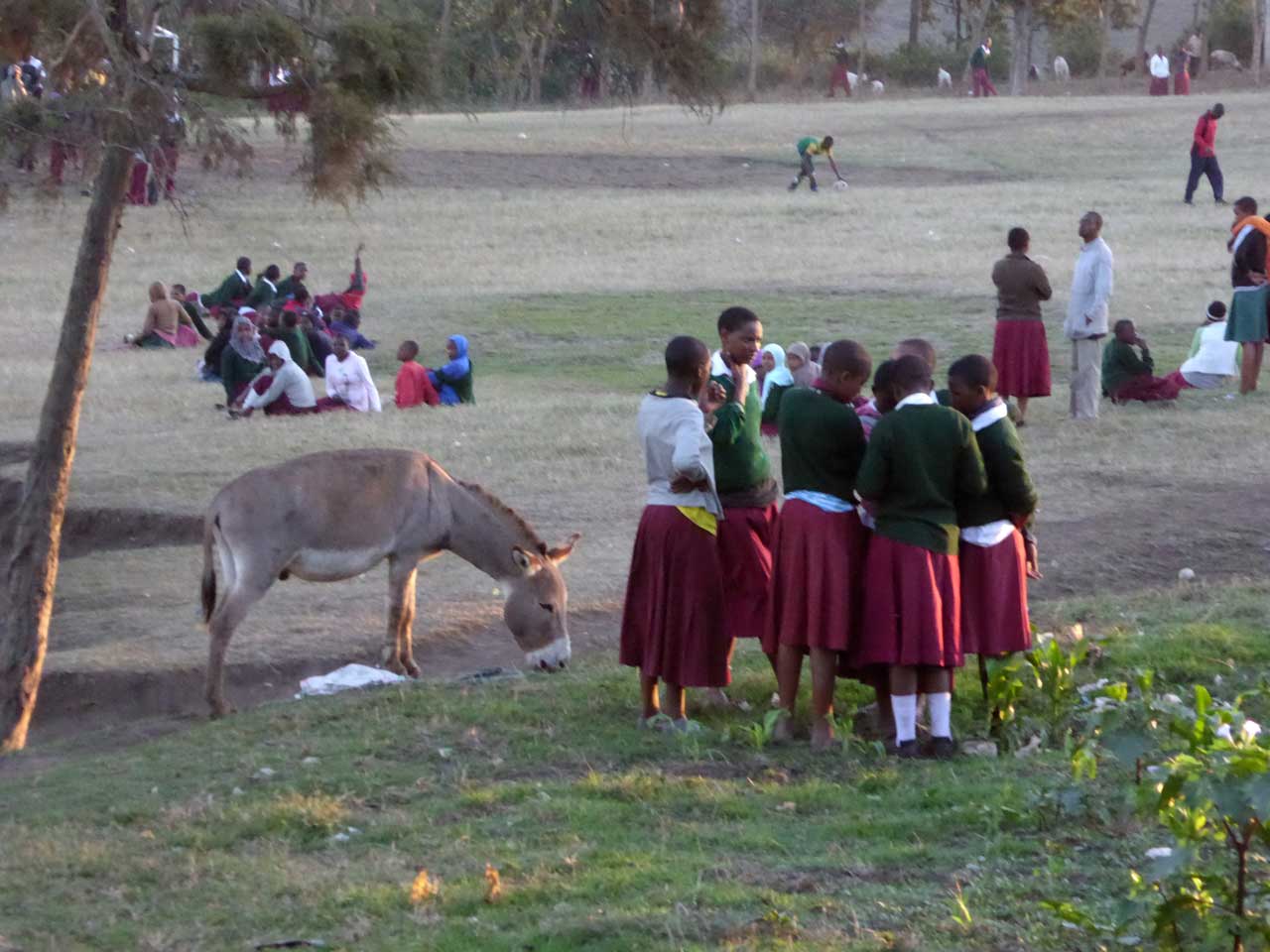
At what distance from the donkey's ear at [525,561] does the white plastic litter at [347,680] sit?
0.92 m

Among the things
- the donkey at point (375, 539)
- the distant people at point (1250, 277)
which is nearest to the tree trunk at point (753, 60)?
the distant people at point (1250, 277)

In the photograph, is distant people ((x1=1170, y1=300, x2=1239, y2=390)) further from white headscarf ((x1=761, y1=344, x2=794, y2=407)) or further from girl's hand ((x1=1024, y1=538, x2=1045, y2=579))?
girl's hand ((x1=1024, y1=538, x2=1045, y2=579))

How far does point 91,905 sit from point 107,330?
850 inches

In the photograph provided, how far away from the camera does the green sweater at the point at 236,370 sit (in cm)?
1906

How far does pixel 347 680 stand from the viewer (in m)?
9.52

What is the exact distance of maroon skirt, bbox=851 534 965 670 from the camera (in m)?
6.97

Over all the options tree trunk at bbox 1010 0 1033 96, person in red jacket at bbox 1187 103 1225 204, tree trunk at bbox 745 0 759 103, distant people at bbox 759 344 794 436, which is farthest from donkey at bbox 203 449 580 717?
tree trunk at bbox 1010 0 1033 96

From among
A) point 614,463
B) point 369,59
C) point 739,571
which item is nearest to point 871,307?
point 614,463

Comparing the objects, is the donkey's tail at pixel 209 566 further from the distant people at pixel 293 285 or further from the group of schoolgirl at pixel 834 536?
the distant people at pixel 293 285

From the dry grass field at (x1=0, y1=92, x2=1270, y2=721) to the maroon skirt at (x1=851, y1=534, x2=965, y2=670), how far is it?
154 inches

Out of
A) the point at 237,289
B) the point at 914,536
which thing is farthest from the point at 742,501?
the point at 237,289

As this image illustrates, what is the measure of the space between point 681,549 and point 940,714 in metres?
1.31

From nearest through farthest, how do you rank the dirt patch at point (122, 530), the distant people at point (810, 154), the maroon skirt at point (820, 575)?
the maroon skirt at point (820, 575) → the dirt patch at point (122, 530) → the distant people at point (810, 154)

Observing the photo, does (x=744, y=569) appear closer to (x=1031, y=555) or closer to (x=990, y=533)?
(x=990, y=533)
